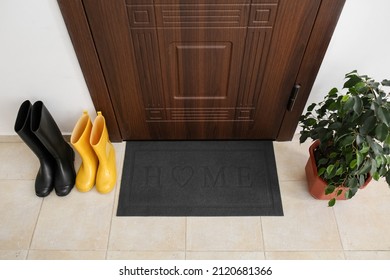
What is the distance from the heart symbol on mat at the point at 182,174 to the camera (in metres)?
1.48

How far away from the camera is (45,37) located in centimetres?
112

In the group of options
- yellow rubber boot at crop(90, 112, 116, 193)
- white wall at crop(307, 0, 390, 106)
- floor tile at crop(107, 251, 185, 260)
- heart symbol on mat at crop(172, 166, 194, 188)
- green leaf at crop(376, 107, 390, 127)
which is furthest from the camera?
heart symbol on mat at crop(172, 166, 194, 188)

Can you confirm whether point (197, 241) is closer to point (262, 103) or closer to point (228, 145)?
point (228, 145)

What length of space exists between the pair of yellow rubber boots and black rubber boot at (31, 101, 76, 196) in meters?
0.05

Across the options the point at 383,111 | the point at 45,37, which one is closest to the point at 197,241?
the point at 383,111

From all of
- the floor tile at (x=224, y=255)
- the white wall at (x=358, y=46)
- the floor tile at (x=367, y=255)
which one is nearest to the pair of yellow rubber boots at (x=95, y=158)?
the floor tile at (x=224, y=255)

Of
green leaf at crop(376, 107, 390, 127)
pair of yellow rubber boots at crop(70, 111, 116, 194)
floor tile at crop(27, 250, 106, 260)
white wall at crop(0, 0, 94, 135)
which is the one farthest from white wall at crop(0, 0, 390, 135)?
floor tile at crop(27, 250, 106, 260)

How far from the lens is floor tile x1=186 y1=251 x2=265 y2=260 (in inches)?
50.0

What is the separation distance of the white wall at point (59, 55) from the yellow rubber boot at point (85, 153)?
0.37ft

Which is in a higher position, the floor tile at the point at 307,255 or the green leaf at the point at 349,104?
the green leaf at the point at 349,104

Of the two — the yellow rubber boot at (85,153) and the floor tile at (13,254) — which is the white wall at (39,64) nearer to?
the yellow rubber boot at (85,153)

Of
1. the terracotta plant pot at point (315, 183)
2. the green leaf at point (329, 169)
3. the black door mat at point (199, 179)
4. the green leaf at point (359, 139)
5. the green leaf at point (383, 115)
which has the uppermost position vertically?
the green leaf at point (383, 115)

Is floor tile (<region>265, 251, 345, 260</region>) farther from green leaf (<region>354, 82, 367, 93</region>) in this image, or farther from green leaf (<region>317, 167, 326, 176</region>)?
green leaf (<region>354, 82, 367, 93</region>)

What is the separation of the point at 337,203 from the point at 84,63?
130cm
